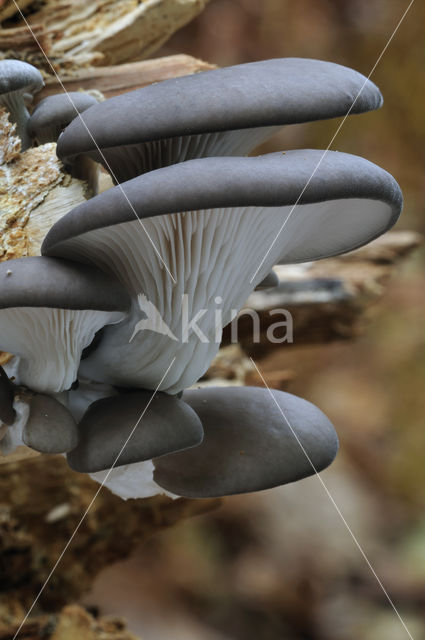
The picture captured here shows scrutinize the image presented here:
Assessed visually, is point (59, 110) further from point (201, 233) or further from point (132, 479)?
point (132, 479)

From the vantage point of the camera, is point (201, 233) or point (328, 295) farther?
point (328, 295)

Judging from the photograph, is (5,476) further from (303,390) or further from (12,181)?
(303,390)

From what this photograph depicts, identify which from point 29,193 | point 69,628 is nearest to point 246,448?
point 29,193

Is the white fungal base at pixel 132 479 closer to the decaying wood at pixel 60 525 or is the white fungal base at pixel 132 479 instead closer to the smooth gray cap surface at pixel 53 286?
the smooth gray cap surface at pixel 53 286

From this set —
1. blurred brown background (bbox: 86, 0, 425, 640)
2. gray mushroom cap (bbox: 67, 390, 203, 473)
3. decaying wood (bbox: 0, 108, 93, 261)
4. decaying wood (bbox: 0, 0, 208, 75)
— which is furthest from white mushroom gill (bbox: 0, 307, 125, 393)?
blurred brown background (bbox: 86, 0, 425, 640)

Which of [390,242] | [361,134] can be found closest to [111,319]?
[390,242]

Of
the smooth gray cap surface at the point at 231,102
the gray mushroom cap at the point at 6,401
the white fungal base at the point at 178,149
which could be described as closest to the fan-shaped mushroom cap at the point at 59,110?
the white fungal base at the point at 178,149

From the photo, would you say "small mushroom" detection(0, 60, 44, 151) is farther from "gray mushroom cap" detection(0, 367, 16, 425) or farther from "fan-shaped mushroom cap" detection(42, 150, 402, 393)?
"gray mushroom cap" detection(0, 367, 16, 425)

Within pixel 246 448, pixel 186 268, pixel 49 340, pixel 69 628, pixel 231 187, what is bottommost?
pixel 69 628
